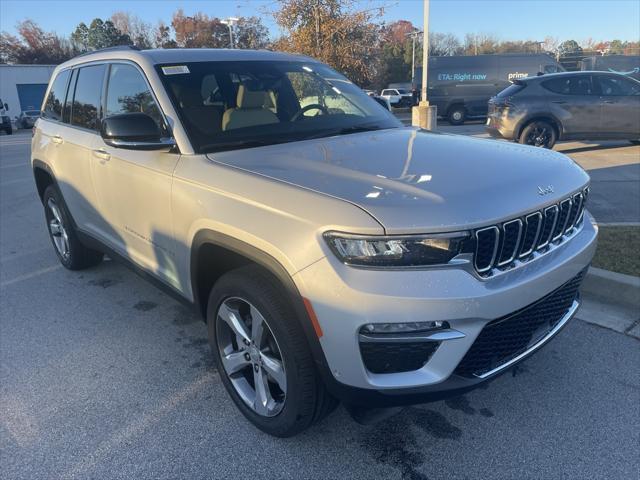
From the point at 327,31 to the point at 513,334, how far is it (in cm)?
1575

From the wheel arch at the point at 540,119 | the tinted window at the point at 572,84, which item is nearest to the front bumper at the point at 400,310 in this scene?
the wheel arch at the point at 540,119

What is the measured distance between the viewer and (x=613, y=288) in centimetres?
386

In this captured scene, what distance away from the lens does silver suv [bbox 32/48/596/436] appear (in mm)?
1931

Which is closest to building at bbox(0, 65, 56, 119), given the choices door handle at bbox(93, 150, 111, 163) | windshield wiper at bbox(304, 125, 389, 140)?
door handle at bbox(93, 150, 111, 163)

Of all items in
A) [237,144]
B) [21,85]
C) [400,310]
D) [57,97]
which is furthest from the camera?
[21,85]

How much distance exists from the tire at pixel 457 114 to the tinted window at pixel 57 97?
18.1m

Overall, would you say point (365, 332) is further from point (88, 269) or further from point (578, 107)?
point (578, 107)

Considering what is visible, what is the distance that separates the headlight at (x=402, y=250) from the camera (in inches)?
75.7

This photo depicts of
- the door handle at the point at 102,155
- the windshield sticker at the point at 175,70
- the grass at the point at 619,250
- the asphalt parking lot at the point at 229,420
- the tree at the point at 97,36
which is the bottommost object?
the asphalt parking lot at the point at 229,420

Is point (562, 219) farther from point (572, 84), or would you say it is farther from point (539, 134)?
point (572, 84)

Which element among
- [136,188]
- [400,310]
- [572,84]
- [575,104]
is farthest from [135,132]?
[572,84]

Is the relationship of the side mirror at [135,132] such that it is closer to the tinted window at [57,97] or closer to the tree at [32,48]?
the tinted window at [57,97]

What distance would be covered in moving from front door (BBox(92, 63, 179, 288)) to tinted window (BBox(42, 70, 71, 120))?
3.90ft

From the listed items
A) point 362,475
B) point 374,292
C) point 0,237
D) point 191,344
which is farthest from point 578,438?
point 0,237
